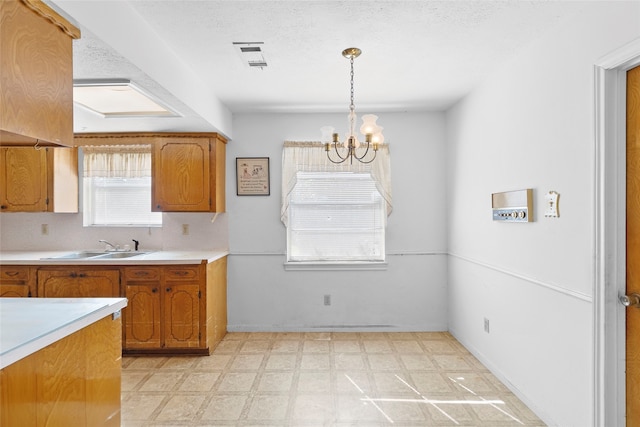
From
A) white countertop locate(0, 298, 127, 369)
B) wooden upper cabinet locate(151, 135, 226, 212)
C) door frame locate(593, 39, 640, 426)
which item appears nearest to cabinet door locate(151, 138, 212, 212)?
wooden upper cabinet locate(151, 135, 226, 212)

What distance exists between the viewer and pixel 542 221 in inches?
96.9

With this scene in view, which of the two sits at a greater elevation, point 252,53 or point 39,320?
point 252,53

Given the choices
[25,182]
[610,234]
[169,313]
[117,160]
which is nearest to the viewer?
[610,234]

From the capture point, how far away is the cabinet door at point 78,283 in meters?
3.49

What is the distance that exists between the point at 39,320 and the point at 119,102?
2200mm

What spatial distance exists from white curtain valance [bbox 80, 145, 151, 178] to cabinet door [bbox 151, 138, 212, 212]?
338 millimetres

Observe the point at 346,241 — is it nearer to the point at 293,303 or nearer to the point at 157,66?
the point at 293,303

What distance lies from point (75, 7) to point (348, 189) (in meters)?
3.07

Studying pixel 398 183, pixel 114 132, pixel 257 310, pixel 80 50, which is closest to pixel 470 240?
pixel 398 183

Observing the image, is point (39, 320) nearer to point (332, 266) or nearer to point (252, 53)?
point (252, 53)

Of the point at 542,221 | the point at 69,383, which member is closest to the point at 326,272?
the point at 542,221

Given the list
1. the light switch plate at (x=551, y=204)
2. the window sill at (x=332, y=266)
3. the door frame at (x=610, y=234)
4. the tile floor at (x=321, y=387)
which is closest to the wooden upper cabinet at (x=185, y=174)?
the window sill at (x=332, y=266)

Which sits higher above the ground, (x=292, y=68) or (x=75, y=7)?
(x=292, y=68)

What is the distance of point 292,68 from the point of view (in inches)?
117
